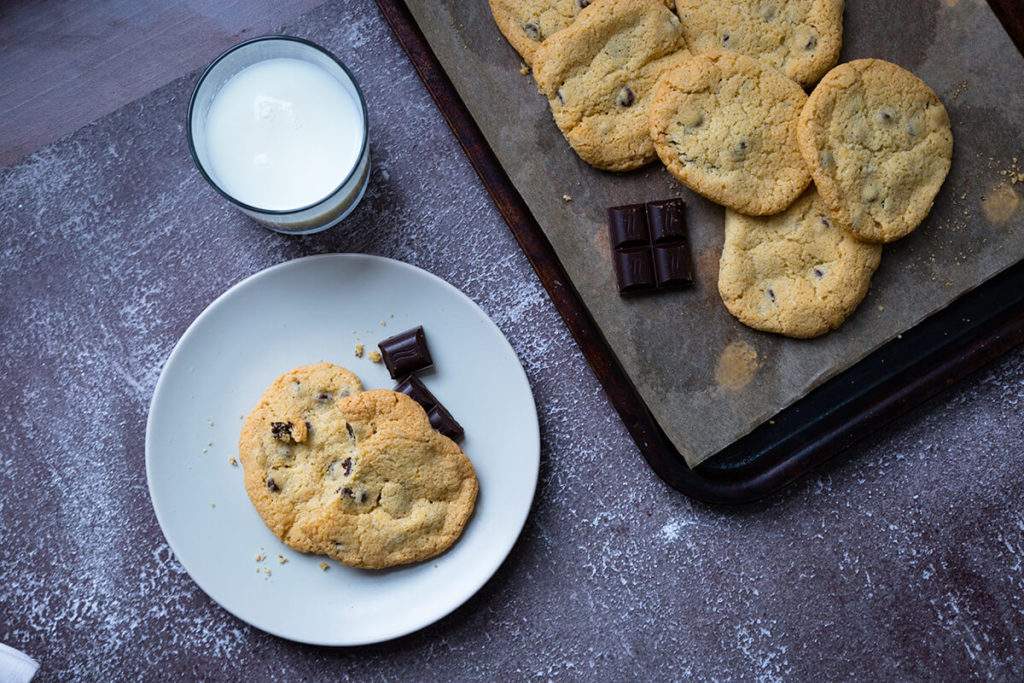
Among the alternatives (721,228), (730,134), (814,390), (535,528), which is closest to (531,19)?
(730,134)

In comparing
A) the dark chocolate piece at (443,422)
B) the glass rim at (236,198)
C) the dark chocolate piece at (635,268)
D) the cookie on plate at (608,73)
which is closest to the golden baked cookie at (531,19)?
the cookie on plate at (608,73)

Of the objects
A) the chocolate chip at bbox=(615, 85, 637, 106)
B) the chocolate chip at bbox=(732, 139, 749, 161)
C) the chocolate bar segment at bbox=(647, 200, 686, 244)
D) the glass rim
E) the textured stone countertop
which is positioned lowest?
the textured stone countertop

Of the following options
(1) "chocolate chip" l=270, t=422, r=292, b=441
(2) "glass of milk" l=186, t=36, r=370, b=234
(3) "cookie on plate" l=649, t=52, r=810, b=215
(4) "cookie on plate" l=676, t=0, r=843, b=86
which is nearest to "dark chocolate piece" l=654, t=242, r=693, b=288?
(3) "cookie on plate" l=649, t=52, r=810, b=215

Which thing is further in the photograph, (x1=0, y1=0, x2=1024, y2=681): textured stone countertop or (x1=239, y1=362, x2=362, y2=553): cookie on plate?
(x1=0, y1=0, x2=1024, y2=681): textured stone countertop

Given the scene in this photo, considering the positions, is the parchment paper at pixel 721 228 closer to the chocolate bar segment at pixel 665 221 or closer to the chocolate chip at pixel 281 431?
the chocolate bar segment at pixel 665 221

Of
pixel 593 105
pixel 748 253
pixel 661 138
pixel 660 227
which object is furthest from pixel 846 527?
pixel 593 105

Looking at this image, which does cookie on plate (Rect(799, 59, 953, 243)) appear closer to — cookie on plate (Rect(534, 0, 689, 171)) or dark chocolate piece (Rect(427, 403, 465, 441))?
cookie on plate (Rect(534, 0, 689, 171))
